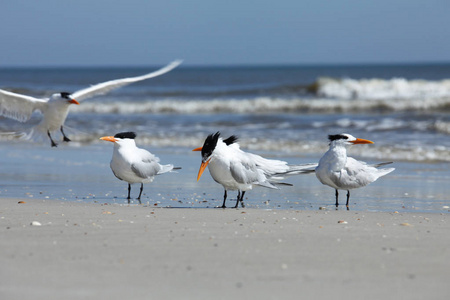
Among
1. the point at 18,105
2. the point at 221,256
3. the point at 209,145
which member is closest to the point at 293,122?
the point at 18,105

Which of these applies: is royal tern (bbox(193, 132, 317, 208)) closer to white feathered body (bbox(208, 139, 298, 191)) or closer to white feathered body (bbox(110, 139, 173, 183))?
white feathered body (bbox(208, 139, 298, 191))

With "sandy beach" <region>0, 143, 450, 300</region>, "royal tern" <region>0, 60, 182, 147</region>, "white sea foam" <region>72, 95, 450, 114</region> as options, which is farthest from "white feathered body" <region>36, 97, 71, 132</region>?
"white sea foam" <region>72, 95, 450, 114</region>

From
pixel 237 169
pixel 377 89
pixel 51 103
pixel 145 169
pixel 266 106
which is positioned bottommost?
pixel 145 169

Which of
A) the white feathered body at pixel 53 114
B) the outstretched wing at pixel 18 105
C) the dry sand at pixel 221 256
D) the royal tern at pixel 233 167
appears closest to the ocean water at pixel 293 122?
the white feathered body at pixel 53 114

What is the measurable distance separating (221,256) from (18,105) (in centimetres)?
546

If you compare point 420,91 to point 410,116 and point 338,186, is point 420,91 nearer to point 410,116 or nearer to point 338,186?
point 410,116

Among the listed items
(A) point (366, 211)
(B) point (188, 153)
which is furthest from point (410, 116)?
(A) point (366, 211)

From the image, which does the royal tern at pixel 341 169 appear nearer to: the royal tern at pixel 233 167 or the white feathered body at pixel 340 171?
the white feathered body at pixel 340 171

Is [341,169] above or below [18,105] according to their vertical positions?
below

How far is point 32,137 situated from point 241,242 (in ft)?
17.6

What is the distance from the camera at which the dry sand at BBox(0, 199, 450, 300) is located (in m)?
2.79

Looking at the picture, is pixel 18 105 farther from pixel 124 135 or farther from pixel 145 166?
pixel 145 166

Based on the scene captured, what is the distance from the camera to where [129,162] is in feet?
20.8

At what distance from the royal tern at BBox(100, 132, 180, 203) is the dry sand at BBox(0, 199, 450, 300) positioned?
4.95 feet
